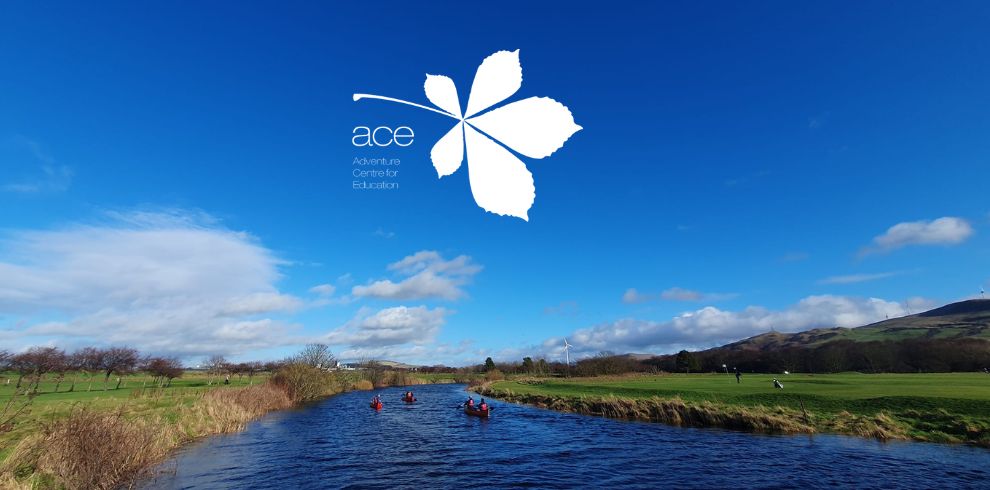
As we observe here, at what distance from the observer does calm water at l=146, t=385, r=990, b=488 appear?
2284cm

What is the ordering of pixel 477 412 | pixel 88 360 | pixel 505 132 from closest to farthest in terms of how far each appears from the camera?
1. pixel 505 132
2. pixel 477 412
3. pixel 88 360

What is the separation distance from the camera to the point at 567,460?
28.6m

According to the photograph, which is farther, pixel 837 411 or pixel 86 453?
pixel 837 411

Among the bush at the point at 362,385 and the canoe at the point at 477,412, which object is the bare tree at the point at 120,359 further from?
the canoe at the point at 477,412

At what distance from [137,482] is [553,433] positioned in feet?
91.0

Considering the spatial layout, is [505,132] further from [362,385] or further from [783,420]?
[362,385]

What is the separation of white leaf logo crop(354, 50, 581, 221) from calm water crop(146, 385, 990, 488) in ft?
78.4

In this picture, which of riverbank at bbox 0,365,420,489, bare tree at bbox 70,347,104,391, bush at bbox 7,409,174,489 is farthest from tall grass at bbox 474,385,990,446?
bare tree at bbox 70,347,104,391

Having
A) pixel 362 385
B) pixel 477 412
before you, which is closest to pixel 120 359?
pixel 362 385

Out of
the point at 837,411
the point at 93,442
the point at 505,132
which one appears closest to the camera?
the point at 505,132

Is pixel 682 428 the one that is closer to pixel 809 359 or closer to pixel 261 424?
pixel 261 424

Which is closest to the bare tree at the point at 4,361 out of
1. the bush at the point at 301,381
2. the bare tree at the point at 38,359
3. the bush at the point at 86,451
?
the bare tree at the point at 38,359

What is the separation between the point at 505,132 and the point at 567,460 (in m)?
29.5

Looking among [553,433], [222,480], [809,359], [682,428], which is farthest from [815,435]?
[809,359]
